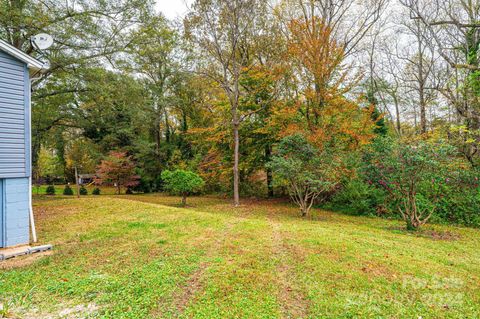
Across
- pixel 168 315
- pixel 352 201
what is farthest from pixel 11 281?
pixel 352 201

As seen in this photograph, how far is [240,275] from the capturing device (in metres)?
3.63

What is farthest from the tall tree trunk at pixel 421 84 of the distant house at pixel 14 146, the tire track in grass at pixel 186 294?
the distant house at pixel 14 146

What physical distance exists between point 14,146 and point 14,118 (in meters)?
0.58

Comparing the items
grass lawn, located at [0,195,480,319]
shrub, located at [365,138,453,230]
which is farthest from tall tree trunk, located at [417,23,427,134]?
grass lawn, located at [0,195,480,319]

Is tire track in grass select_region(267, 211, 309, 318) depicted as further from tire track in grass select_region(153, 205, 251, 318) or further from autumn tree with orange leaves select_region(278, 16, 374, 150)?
autumn tree with orange leaves select_region(278, 16, 374, 150)

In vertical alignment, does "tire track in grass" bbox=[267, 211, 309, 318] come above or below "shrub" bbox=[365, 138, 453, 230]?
below

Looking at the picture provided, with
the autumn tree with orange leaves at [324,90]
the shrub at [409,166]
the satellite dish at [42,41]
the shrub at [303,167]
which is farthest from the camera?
the autumn tree with orange leaves at [324,90]

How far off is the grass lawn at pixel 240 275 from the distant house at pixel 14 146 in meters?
0.72

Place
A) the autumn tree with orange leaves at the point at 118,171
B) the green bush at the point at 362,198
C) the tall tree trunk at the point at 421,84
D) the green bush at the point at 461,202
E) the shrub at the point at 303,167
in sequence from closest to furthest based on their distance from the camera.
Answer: the green bush at the point at 461,202, the shrub at the point at 303,167, the green bush at the point at 362,198, the tall tree trunk at the point at 421,84, the autumn tree with orange leaves at the point at 118,171

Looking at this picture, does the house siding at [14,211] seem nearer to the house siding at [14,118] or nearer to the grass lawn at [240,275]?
the house siding at [14,118]

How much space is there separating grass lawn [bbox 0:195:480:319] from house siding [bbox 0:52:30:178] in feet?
5.68

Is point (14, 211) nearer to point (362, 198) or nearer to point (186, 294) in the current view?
point (186, 294)

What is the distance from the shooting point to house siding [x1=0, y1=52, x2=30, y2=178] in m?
4.92

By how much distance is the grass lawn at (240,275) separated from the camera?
2881 mm
